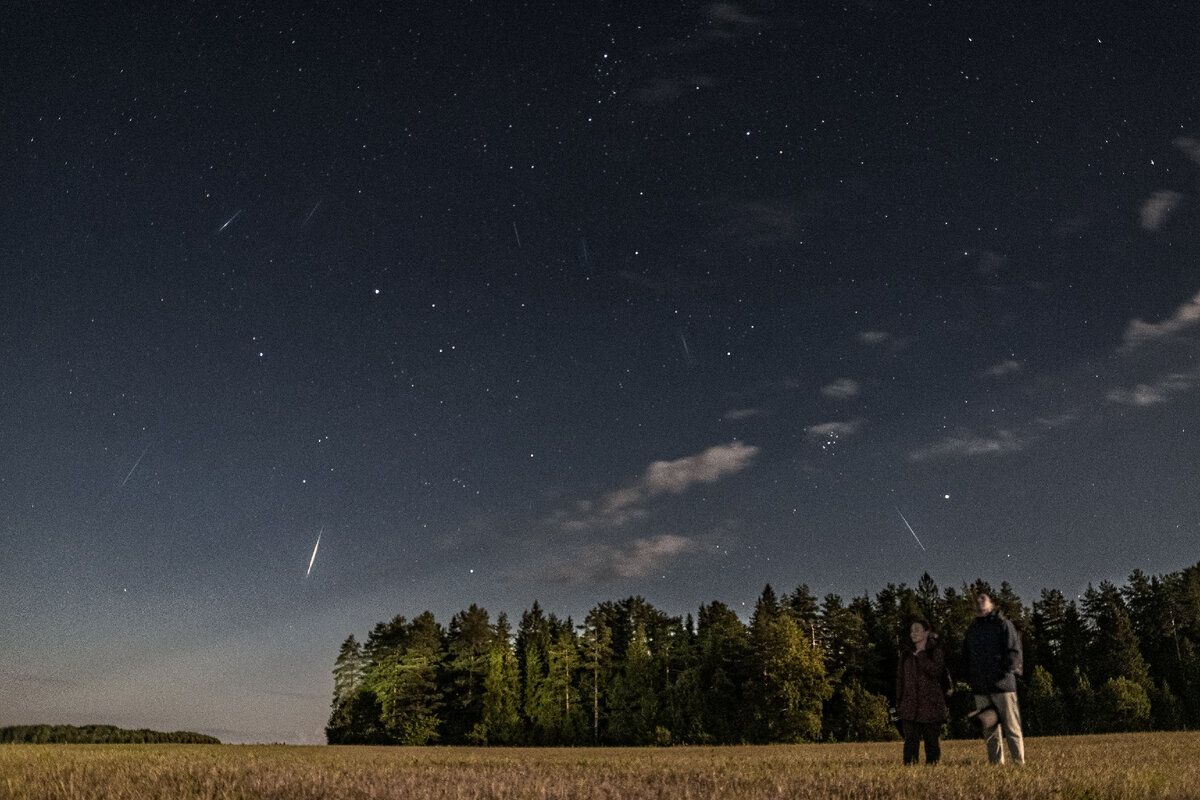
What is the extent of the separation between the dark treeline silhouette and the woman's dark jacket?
5163 centimetres

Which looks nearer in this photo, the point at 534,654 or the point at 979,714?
the point at 979,714

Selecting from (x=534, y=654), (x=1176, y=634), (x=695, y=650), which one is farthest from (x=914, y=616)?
(x=534, y=654)

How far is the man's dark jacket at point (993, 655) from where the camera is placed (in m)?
12.6

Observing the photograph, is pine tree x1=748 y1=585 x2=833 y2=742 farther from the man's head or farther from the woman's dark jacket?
the man's head

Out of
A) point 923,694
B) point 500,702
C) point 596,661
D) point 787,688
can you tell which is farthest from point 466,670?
point 923,694

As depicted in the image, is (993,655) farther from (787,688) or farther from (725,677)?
(725,677)

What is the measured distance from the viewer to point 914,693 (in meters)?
13.3

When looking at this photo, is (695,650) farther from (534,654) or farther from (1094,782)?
(1094,782)

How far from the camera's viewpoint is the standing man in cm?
1256

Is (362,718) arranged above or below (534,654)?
below

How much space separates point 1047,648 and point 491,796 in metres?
85.3

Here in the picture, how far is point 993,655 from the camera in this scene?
12703 mm

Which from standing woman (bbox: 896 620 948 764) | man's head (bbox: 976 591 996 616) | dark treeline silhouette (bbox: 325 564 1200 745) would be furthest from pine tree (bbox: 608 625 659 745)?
man's head (bbox: 976 591 996 616)

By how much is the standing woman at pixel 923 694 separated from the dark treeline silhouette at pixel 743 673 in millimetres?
51393
